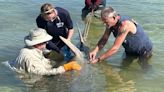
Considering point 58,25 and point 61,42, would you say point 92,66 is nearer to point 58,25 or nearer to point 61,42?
point 61,42

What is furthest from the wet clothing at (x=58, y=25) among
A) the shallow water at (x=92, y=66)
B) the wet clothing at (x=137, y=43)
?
the wet clothing at (x=137, y=43)

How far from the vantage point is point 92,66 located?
8.45m

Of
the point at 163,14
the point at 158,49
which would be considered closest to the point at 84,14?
the point at 163,14

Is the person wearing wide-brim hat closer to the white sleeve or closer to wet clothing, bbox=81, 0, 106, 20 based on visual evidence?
the white sleeve

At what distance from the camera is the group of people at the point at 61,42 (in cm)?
666

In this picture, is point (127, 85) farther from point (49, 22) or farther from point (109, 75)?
point (49, 22)

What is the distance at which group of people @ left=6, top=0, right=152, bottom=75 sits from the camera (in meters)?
6.66

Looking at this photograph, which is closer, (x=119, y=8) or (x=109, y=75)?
(x=109, y=75)

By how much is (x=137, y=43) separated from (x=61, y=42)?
1.62 m

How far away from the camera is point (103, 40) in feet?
26.2

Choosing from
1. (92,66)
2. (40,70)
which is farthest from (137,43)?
(40,70)

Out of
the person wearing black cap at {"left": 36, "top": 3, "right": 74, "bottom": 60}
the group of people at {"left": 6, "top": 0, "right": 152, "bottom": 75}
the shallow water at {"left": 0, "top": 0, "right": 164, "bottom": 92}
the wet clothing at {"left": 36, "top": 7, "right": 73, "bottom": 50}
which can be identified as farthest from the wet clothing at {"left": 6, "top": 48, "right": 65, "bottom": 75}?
the wet clothing at {"left": 36, "top": 7, "right": 73, "bottom": 50}

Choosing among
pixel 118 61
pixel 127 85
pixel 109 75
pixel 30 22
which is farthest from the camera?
pixel 30 22

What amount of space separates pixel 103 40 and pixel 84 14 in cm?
523
